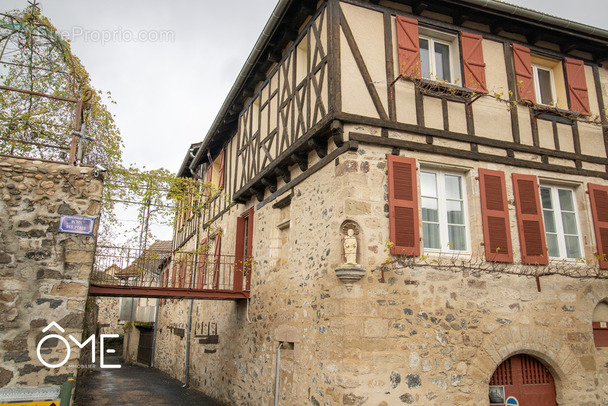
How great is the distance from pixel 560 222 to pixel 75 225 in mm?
6983

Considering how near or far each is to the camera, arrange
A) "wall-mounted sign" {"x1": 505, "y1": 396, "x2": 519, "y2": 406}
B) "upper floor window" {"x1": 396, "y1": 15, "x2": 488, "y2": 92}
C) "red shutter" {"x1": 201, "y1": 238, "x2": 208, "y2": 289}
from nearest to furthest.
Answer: "wall-mounted sign" {"x1": 505, "y1": 396, "x2": 519, "y2": 406}
"upper floor window" {"x1": 396, "y1": 15, "x2": 488, "y2": 92}
"red shutter" {"x1": 201, "y1": 238, "x2": 208, "y2": 289}

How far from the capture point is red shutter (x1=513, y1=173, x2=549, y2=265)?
22.5 ft

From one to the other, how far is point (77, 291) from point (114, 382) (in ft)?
33.7

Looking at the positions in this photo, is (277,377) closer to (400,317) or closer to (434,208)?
(400,317)

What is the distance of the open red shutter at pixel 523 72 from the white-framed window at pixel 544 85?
0.36 m

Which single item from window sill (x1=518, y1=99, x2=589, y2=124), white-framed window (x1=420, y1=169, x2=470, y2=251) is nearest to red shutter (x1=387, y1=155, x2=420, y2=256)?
white-framed window (x1=420, y1=169, x2=470, y2=251)

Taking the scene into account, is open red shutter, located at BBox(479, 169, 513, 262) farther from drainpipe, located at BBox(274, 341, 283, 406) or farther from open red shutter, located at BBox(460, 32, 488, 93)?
drainpipe, located at BBox(274, 341, 283, 406)

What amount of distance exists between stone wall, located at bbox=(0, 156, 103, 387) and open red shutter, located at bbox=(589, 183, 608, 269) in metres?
7.28

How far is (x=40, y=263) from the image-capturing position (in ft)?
19.4

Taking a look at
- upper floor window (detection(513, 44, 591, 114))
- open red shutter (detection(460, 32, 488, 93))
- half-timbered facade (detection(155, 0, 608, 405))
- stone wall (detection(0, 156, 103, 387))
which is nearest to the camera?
stone wall (detection(0, 156, 103, 387))

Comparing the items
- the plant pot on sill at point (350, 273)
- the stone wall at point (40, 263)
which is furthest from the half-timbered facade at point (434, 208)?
the stone wall at point (40, 263)

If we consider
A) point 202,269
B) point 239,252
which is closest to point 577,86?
point 239,252

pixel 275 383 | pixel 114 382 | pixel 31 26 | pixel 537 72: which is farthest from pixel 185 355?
pixel 537 72

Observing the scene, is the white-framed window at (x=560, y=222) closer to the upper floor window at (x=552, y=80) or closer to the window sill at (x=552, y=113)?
the window sill at (x=552, y=113)
